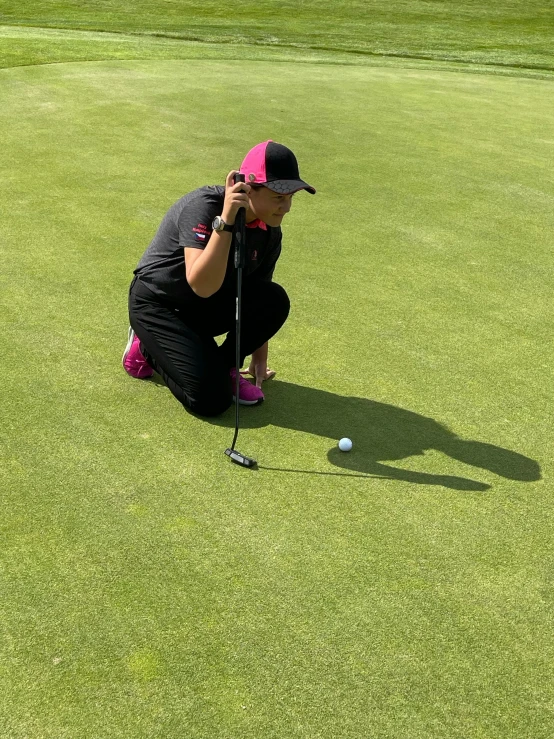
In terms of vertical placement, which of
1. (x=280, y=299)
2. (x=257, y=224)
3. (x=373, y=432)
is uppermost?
(x=257, y=224)

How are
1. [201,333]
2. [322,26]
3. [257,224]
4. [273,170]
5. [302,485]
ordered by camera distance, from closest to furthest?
[302,485], [273,170], [257,224], [201,333], [322,26]

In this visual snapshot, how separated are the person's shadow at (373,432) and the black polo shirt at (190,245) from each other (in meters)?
0.56

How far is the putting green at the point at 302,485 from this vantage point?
2584 millimetres

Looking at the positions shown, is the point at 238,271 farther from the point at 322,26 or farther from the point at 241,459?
the point at 322,26

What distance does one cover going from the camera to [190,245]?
13.2ft

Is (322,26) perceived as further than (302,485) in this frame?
Yes

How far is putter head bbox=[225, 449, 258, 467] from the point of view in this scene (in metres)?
3.66

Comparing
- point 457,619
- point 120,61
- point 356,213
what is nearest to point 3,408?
point 457,619

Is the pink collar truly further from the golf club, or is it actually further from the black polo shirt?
the golf club

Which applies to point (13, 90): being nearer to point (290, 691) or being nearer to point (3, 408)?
point (3, 408)

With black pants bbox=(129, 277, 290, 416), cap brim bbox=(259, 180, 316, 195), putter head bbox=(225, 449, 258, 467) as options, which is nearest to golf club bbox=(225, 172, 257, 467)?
putter head bbox=(225, 449, 258, 467)

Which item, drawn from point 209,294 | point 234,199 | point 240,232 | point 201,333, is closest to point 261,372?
point 201,333

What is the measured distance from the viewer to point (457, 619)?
288cm

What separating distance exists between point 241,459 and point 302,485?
0.26 m
